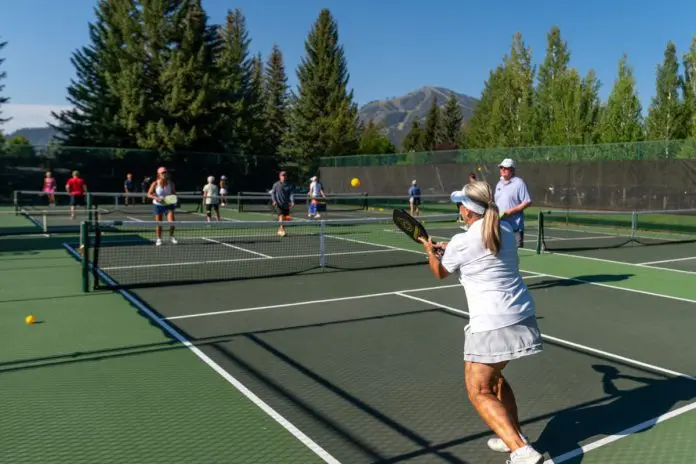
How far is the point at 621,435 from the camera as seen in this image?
4.23 metres

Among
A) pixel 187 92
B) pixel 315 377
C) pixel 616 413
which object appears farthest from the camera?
pixel 187 92

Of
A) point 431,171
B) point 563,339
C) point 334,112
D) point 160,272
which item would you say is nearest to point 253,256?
point 160,272

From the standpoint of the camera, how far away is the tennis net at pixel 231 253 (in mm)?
10070

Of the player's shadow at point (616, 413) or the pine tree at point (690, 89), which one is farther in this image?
the pine tree at point (690, 89)

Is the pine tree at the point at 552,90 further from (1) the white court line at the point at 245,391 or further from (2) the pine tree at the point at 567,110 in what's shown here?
(1) the white court line at the point at 245,391

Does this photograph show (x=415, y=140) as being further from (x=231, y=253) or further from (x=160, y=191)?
(x=231, y=253)

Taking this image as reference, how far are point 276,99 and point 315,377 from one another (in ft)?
193

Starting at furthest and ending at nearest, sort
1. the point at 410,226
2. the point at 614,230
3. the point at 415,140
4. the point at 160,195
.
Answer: the point at 415,140
the point at 614,230
the point at 160,195
the point at 410,226

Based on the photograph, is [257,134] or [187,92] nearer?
[187,92]

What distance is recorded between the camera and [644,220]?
21.7 meters

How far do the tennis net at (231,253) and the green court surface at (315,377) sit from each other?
0.98m

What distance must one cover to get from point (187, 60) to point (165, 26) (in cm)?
269

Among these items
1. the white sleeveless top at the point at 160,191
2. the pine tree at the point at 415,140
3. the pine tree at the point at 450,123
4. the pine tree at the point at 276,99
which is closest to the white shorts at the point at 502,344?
the white sleeveless top at the point at 160,191

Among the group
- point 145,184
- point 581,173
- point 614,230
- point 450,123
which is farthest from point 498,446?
point 450,123
